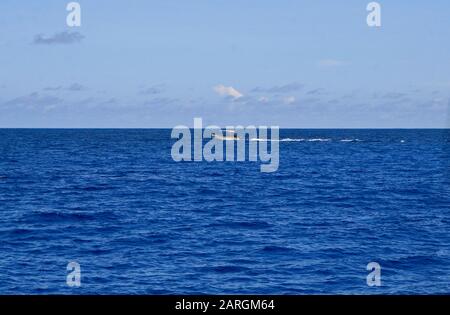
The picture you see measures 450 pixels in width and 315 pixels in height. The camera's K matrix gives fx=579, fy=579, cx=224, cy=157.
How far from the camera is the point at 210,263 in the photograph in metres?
30.3

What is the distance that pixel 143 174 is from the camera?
285 ft

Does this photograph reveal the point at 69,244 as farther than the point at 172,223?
No

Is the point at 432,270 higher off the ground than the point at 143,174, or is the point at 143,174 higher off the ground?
the point at 143,174

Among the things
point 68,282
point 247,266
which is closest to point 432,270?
point 247,266

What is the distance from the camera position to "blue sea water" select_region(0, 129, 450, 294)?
27.2 m

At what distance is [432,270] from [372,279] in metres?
6.64

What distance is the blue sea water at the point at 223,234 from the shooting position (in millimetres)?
A: 27172

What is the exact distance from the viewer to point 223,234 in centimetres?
3916

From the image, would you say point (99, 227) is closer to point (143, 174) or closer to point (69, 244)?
point (69, 244)
